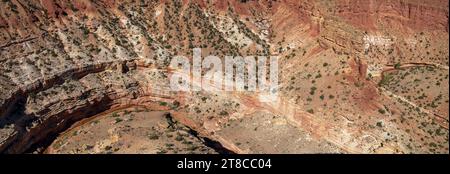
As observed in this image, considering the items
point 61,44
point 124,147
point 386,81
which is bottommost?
point 124,147

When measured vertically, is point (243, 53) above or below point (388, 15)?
below

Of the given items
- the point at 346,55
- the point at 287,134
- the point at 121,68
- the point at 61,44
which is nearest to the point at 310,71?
the point at 346,55

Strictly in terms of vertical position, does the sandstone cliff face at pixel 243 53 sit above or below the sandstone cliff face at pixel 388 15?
below

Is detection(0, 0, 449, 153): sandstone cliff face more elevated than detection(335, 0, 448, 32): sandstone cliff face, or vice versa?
detection(335, 0, 448, 32): sandstone cliff face

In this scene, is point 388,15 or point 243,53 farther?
point 243,53

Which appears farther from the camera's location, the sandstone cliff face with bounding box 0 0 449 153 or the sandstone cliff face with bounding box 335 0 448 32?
the sandstone cliff face with bounding box 335 0 448 32

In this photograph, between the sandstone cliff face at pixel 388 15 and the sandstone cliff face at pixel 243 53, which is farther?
the sandstone cliff face at pixel 388 15

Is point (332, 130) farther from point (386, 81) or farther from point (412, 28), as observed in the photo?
point (412, 28)

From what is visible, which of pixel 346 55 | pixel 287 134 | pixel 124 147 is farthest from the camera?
pixel 346 55
